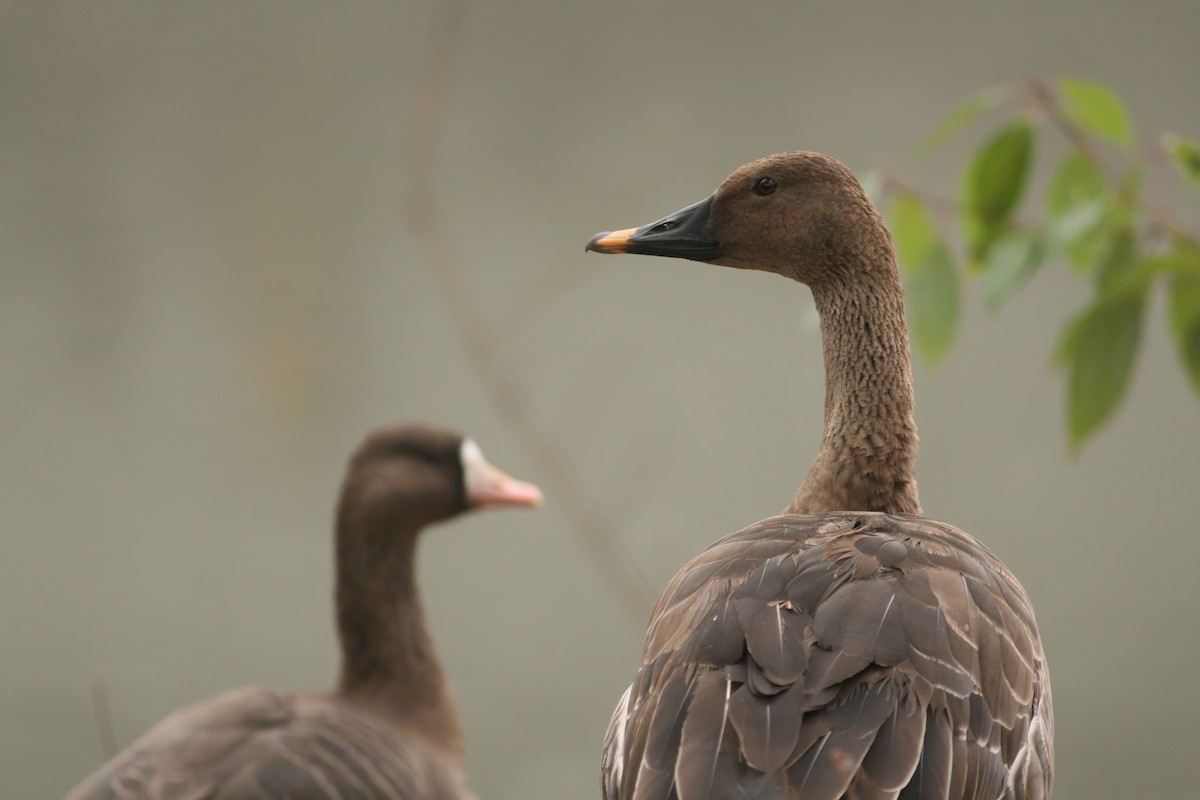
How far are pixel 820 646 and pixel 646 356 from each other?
3.26 meters

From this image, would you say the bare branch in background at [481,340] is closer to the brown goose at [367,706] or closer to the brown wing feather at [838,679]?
the brown goose at [367,706]

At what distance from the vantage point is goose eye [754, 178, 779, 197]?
1.71m

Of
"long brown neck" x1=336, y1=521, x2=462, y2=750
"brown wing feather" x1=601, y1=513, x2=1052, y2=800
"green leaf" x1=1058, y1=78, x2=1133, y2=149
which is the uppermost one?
"green leaf" x1=1058, y1=78, x2=1133, y2=149

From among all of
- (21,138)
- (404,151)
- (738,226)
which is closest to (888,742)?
(738,226)

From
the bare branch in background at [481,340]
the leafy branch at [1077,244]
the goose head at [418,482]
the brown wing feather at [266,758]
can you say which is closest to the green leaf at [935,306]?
the leafy branch at [1077,244]

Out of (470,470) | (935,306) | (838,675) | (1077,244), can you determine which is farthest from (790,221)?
(470,470)

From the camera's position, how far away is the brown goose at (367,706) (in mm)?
2094

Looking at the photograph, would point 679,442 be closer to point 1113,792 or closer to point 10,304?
point 1113,792

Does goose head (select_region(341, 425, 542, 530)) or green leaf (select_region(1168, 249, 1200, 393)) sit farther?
goose head (select_region(341, 425, 542, 530))

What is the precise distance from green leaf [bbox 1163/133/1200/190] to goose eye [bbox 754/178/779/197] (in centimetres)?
43

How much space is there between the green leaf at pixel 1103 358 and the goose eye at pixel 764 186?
0.38 metres

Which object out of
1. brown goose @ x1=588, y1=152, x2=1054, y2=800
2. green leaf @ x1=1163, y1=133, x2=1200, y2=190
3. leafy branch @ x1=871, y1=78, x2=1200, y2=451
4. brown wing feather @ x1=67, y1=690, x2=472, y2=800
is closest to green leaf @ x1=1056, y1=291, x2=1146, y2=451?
leafy branch @ x1=871, y1=78, x2=1200, y2=451

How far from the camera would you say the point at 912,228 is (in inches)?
72.6

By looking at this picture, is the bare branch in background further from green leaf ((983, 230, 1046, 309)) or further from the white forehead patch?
green leaf ((983, 230, 1046, 309))
